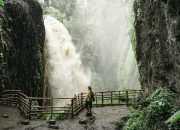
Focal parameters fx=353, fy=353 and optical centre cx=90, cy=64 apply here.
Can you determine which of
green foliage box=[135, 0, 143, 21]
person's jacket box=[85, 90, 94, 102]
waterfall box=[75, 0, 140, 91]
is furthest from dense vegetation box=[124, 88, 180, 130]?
waterfall box=[75, 0, 140, 91]

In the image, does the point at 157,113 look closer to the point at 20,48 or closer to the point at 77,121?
the point at 77,121

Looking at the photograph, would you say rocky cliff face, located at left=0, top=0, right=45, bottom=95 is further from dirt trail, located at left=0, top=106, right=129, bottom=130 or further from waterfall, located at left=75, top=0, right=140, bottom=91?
waterfall, located at left=75, top=0, right=140, bottom=91

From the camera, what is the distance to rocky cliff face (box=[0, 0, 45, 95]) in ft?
77.4

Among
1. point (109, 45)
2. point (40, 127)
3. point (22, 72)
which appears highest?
point (109, 45)

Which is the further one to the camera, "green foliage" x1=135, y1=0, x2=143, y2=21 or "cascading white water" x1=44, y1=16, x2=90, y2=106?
"cascading white water" x1=44, y1=16, x2=90, y2=106

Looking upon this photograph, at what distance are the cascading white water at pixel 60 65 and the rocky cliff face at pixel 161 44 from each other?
1473 centimetres

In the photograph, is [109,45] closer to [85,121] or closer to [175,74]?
[85,121]

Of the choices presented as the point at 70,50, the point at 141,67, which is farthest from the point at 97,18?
the point at 141,67

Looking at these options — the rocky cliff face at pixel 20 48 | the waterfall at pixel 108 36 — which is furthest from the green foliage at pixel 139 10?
Answer: the waterfall at pixel 108 36

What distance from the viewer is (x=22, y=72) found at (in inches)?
1022

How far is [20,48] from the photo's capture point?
2630 centimetres

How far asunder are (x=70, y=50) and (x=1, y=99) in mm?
18708

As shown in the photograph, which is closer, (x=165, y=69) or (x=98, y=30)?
(x=165, y=69)

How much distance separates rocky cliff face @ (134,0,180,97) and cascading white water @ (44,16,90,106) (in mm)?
14728
